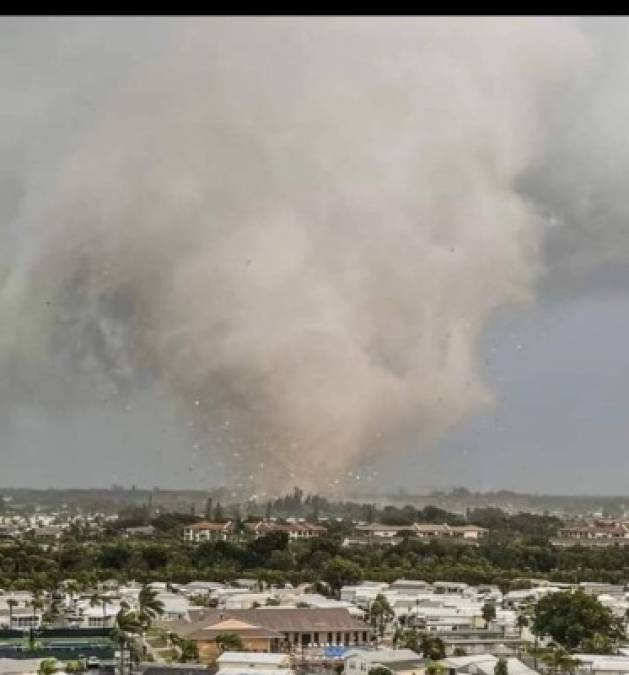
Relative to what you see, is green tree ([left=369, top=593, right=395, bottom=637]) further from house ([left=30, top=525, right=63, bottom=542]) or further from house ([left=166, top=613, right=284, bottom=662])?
house ([left=30, top=525, right=63, bottom=542])

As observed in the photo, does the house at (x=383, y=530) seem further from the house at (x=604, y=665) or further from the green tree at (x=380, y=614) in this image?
the house at (x=604, y=665)

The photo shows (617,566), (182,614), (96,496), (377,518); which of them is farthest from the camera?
(96,496)

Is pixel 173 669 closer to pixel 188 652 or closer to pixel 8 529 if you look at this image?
pixel 188 652

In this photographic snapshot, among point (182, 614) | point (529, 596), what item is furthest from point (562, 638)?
point (182, 614)

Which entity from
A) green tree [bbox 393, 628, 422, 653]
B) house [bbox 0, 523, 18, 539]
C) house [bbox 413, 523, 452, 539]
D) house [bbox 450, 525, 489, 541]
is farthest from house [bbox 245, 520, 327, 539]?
green tree [bbox 393, 628, 422, 653]

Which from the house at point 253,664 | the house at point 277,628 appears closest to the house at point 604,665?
the house at point 253,664

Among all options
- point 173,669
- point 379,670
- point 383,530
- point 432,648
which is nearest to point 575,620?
point 432,648
